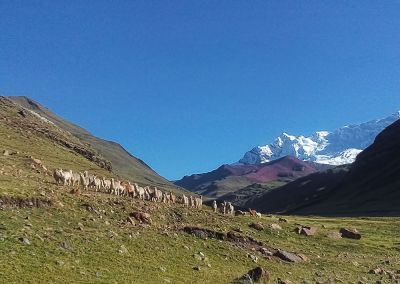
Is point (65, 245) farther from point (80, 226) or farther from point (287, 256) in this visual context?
point (287, 256)

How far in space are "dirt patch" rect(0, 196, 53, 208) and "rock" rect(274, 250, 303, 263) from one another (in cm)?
1421

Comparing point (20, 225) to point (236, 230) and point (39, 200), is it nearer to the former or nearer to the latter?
point (39, 200)

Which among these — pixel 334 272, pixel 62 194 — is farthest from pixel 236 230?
pixel 62 194

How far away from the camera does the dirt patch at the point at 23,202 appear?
99.9 ft

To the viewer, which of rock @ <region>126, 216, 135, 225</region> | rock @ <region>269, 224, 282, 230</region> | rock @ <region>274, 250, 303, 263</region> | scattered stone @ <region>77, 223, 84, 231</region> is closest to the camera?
scattered stone @ <region>77, 223, 84, 231</region>

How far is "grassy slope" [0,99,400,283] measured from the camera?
22750mm

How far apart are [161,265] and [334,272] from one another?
12356 millimetres

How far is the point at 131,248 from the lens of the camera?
1078 inches

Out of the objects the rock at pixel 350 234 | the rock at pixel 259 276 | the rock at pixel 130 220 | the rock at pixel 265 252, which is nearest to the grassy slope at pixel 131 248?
the rock at pixel 130 220

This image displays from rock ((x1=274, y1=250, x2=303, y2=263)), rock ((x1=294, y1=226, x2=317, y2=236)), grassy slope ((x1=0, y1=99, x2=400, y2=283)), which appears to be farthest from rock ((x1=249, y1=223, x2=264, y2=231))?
rock ((x1=274, y1=250, x2=303, y2=263))

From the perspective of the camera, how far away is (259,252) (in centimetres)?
3372

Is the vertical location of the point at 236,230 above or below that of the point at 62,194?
below

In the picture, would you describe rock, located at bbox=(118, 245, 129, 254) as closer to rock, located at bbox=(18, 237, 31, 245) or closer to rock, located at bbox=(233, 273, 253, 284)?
rock, located at bbox=(18, 237, 31, 245)

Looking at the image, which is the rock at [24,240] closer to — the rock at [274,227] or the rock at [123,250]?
the rock at [123,250]
